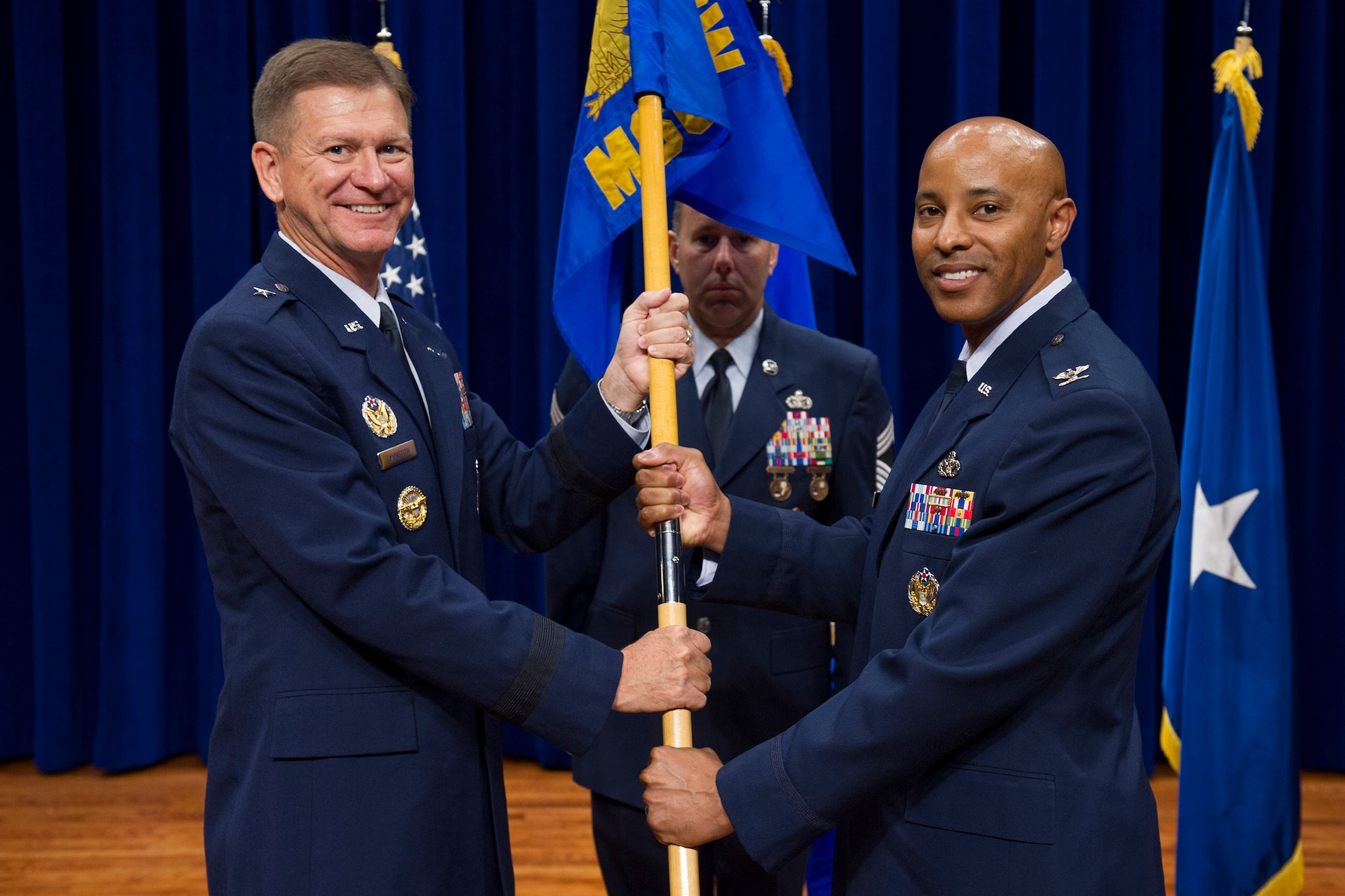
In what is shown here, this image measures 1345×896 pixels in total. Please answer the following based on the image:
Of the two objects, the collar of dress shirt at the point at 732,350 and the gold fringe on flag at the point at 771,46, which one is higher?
the gold fringe on flag at the point at 771,46

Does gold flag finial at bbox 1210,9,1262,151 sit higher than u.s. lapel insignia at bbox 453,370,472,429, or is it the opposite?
gold flag finial at bbox 1210,9,1262,151

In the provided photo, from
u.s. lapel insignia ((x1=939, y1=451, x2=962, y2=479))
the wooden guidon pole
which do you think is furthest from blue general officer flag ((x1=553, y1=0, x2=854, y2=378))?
u.s. lapel insignia ((x1=939, y1=451, x2=962, y2=479))

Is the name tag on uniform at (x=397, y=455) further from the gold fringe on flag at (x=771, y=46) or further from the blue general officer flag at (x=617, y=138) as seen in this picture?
the gold fringe on flag at (x=771, y=46)

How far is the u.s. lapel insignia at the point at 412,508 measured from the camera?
1576mm

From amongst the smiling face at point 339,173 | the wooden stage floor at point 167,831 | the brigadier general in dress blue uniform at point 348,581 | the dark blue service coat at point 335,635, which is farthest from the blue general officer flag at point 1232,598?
the smiling face at point 339,173

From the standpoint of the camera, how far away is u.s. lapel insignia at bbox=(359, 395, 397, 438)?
1.56 metres

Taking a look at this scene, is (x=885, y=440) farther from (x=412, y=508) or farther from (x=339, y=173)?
(x=339, y=173)

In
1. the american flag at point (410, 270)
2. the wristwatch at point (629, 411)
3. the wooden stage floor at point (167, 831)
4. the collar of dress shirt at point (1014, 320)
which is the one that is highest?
the american flag at point (410, 270)

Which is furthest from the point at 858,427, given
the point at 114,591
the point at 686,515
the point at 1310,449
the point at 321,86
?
A: the point at 114,591

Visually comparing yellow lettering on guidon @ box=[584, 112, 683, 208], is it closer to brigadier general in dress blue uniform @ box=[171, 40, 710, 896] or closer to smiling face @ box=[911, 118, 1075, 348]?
brigadier general in dress blue uniform @ box=[171, 40, 710, 896]

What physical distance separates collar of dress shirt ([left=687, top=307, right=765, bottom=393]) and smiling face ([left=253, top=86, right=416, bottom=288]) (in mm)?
871

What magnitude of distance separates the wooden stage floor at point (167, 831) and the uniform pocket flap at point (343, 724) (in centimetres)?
177

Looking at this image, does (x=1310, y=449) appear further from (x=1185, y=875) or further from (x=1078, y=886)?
(x=1078, y=886)

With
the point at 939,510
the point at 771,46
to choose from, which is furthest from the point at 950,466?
the point at 771,46
